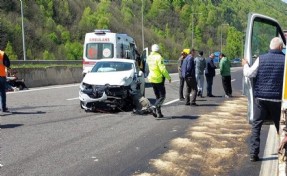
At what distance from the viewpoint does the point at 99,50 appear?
20719mm

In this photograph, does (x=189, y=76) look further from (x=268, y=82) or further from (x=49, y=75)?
(x=49, y=75)

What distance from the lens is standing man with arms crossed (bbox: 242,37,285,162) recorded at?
256 inches

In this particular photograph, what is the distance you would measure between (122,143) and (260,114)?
8.22ft

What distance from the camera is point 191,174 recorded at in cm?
590

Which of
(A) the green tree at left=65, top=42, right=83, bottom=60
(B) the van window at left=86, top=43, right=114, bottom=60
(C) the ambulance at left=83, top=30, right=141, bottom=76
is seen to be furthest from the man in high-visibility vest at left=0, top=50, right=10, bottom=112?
(A) the green tree at left=65, top=42, right=83, bottom=60

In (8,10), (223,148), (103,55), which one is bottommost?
(223,148)

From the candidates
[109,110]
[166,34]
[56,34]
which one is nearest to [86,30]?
[56,34]

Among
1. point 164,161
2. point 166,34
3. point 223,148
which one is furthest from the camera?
point 166,34

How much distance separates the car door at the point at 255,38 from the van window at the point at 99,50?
43.3 ft

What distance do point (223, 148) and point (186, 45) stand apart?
86.9 metres

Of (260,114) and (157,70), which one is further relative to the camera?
(157,70)

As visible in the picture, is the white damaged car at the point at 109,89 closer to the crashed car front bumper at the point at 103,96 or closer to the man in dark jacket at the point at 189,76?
the crashed car front bumper at the point at 103,96

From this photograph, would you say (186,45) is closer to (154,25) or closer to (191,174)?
(154,25)

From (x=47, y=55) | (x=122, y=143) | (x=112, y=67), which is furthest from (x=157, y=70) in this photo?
(x=47, y=55)
